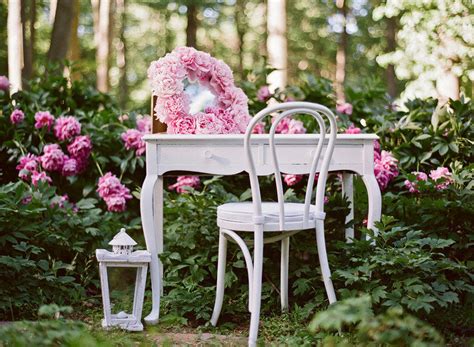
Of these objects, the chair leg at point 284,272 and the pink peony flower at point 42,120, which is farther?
the pink peony flower at point 42,120

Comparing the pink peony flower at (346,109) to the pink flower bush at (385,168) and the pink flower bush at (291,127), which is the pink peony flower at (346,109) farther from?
the pink flower bush at (385,168)

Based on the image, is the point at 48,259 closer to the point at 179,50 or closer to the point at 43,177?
the point at 43,177

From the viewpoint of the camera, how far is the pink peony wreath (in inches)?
154

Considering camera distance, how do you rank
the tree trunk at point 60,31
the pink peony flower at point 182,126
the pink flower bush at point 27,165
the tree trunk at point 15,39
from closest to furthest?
the pink peony flower at point 182,126 < the pink flower bush at point 27,165 < the tree trunk at point 15,39 < the tree trunk at point 60,31

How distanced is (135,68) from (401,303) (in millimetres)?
21526

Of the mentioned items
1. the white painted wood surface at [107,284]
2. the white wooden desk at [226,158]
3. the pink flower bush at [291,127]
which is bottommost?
the white painted wood surface at [107,284]

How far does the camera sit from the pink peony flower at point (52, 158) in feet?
16.0

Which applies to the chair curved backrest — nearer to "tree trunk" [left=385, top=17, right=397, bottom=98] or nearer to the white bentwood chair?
the white bentwood chair

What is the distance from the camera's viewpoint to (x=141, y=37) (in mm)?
23016

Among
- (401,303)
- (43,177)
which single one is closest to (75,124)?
(43,177)

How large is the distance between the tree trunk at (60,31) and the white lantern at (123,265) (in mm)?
4480

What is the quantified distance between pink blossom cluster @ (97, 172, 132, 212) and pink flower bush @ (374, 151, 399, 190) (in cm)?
174

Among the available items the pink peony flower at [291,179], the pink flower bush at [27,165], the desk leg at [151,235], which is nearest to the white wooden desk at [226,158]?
the desk leg at [151,235]

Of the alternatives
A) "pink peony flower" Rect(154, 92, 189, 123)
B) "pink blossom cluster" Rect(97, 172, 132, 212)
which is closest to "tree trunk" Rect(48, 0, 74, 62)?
"pink blossom cluster" Rect(97, 172, 132, 212)
